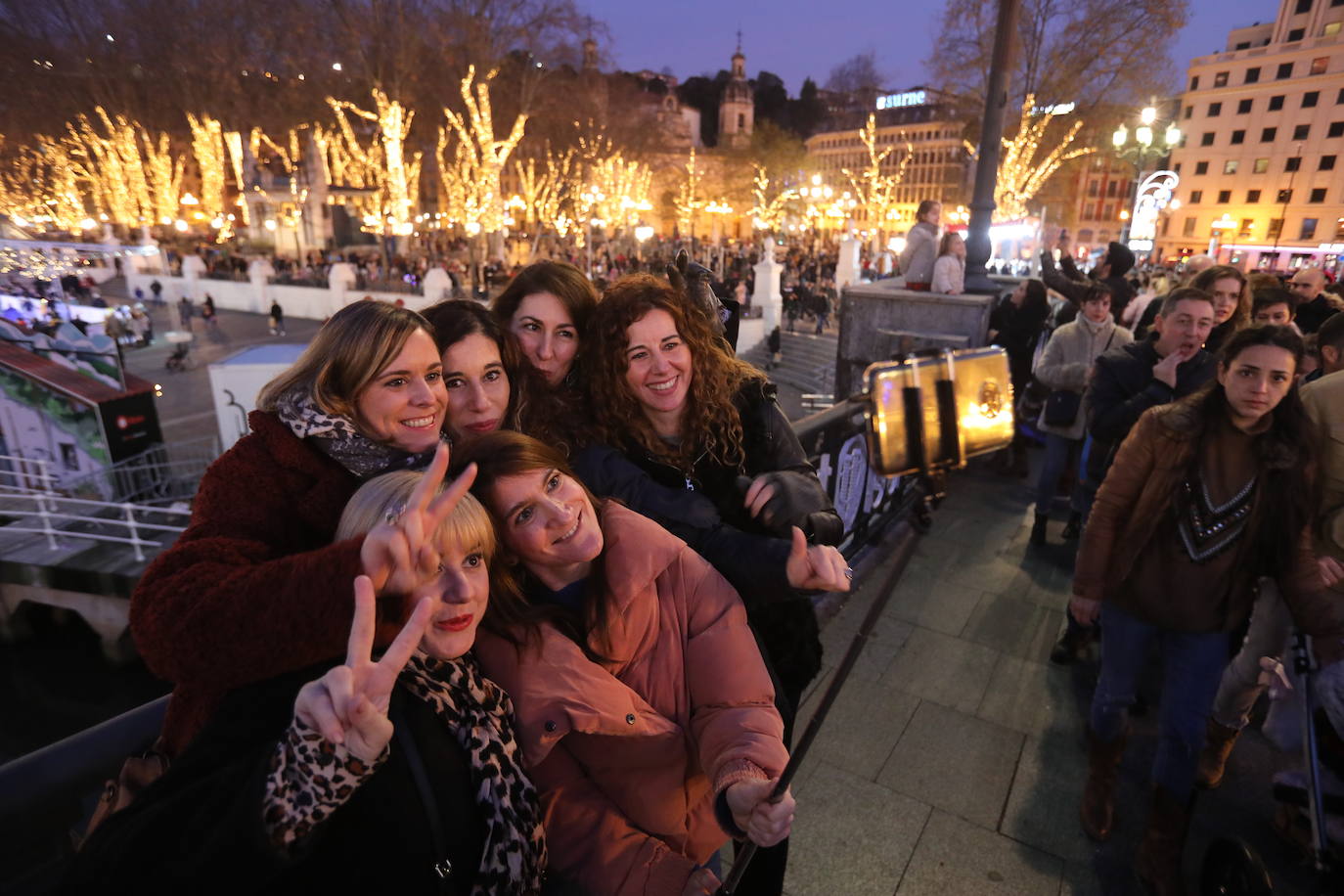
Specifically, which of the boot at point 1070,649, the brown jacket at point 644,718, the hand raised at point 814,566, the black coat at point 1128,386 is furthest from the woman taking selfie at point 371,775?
the black coat at point 1128,386

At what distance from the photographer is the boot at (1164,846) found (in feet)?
9.04

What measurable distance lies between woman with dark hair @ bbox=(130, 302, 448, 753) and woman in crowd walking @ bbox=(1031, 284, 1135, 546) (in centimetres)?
529

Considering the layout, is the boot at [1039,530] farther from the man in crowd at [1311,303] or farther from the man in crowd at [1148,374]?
the man in crowd at [1311,303]

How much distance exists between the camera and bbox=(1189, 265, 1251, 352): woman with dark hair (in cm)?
451

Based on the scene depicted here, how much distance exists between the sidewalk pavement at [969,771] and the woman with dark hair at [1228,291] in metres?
2.23

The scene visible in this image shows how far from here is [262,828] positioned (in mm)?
1129

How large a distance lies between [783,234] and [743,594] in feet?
221

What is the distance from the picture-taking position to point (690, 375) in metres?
2.47

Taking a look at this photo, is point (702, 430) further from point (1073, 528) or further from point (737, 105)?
point (737, 105)

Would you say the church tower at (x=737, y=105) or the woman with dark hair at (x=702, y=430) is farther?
the church tower at (x=737, y=105)

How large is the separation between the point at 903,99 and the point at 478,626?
108949 mm

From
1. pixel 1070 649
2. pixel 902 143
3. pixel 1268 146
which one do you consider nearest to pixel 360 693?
pixel 1070 649

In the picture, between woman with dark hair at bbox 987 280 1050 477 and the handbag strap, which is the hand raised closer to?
the handbag strap

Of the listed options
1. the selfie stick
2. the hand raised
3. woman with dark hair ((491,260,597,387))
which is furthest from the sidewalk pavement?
woman with dark hair ((491,260,597,387))
